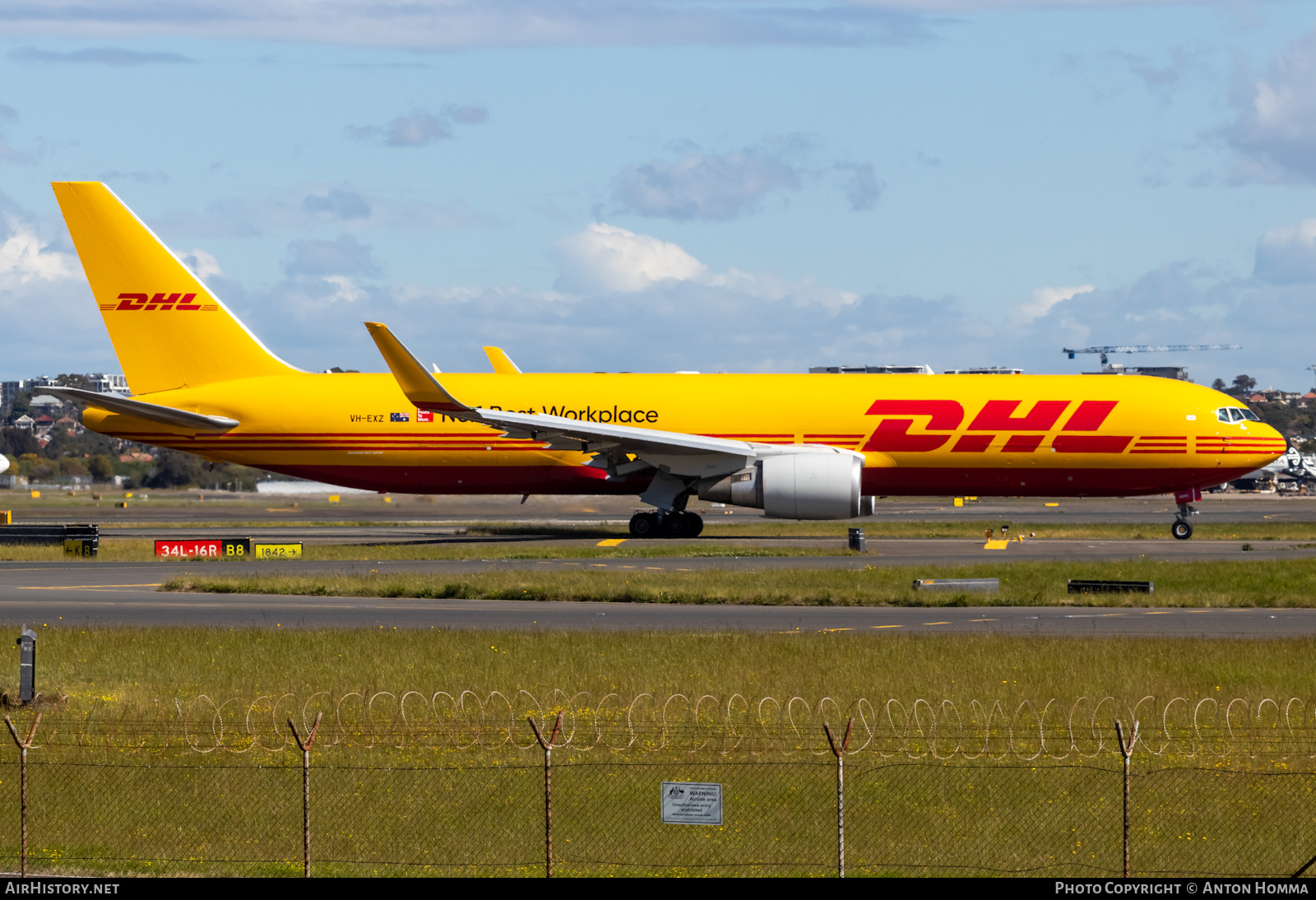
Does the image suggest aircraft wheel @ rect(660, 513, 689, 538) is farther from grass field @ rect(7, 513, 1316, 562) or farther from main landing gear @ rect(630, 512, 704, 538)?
grass field @ rect(7, 513, 1316, 562)

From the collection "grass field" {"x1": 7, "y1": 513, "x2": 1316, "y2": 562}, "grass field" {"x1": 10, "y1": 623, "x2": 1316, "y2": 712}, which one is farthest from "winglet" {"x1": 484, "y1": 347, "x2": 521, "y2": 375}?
"grass field" {"x1": 10, "y1": 623, "x2": 1316, "y2": 712}

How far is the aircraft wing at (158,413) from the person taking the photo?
48.7 meters

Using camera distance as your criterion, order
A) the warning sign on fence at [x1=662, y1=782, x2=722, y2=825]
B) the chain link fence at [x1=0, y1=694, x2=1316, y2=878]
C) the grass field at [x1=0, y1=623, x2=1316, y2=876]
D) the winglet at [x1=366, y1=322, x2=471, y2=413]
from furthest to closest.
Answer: the winglet at [x1=366, y1=322, x2=471, y2=413] < the grass field at [x1=0, y1=623, x2=1316, y2=876] < the chain link fence at [x1=0, y1=694, x2=1316, y2=878] < the warning sign on fence at [x1=662, y1=782, x2=722, y2=825]

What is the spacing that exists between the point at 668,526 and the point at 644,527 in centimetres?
91

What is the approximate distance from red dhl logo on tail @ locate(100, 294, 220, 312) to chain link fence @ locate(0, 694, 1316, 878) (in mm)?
35893

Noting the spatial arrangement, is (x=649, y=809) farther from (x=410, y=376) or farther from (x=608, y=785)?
(x=410, y=376)

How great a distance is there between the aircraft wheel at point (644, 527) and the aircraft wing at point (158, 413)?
14.9m

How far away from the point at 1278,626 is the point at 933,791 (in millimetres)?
16281

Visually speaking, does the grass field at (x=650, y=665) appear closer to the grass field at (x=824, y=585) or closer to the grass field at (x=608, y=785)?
the grass field at (x=608, y=785)

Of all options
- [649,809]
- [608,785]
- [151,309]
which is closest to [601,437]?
[151,309]

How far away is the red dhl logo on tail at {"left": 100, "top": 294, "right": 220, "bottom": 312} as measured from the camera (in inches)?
1980

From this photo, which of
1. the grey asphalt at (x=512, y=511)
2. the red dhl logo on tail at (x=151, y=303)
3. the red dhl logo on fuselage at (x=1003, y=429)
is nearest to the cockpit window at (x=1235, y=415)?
the red dhl logo on fuselage at (x=1003, y=429)

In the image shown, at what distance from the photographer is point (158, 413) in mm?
49000

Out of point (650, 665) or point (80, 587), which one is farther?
point (80, 587)
